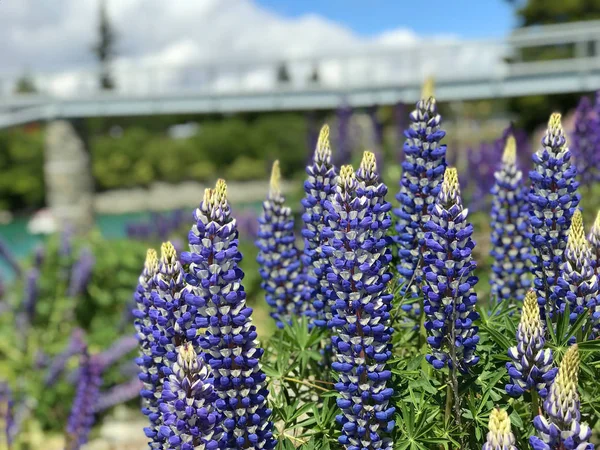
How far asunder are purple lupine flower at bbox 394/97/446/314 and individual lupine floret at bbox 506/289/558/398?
829 mm

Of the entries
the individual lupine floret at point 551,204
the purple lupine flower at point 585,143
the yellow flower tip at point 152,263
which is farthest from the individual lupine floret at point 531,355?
the purple lupine flower at point 585,143

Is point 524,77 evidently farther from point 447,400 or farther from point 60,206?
point 447,400

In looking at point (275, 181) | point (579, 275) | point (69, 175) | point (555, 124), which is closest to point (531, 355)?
point (579, 275)

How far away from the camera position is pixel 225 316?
7.67 feet

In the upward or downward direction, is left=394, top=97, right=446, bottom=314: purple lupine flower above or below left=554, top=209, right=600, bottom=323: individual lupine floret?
above

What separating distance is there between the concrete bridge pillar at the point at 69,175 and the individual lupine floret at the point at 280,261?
85.7 feet

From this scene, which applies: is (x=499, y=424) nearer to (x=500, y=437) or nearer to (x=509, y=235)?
(x=500, y=437)

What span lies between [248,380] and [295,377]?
689 mm

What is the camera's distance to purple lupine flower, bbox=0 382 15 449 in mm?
4496

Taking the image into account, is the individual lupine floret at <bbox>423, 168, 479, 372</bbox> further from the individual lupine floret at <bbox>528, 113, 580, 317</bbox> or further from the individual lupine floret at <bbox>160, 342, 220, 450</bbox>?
the individual lupine floret at <bbox>160, 342, 220, 450</bbox>

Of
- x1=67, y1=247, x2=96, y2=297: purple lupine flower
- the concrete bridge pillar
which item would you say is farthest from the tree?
x1=67, y1=247, x2=96, y2=297: purple lupine flower

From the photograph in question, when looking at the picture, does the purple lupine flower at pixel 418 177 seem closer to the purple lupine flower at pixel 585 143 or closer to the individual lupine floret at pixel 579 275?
the individual lupine floret at pixel 579 275

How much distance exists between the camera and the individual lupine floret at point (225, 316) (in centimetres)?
233

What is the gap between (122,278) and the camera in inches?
344
